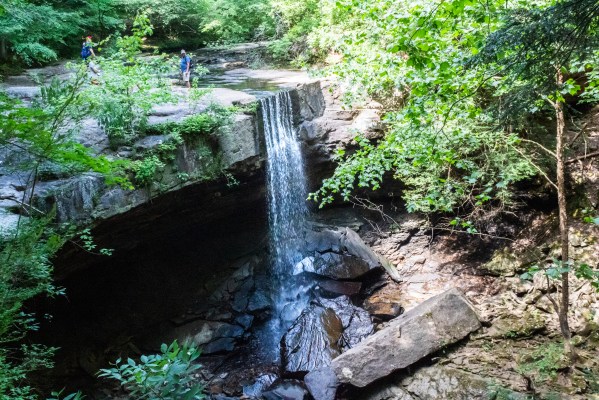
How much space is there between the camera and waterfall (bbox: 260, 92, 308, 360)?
877 cm

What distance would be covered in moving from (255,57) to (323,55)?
3978 millimetres

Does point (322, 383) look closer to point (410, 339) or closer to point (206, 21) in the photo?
point (410, 339)

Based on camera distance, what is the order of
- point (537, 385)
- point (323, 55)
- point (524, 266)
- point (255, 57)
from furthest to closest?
point (255, 57) → point (323, 55) → point (524, 266) → point (537, 385)

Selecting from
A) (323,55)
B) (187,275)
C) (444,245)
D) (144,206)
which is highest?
(323,55)

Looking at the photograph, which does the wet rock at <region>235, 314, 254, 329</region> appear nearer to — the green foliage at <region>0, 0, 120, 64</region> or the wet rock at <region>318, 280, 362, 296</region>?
the wet rock at <region>318, 280, 362, 296</region>

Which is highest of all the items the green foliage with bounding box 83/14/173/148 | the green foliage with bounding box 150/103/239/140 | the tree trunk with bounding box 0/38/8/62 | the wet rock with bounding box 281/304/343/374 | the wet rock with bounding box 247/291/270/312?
the tree trunk with bounding box 0/38/8/62

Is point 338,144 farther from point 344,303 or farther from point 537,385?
point 537,385

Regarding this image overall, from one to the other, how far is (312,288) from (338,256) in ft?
3.20

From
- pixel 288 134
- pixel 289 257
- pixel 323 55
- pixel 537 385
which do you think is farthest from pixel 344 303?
pixel 323 55

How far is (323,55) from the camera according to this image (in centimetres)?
1298

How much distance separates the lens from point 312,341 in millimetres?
6945

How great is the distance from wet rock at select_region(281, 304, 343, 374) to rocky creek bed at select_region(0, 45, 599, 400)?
28mm

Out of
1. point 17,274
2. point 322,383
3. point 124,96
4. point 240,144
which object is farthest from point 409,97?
point 17,274

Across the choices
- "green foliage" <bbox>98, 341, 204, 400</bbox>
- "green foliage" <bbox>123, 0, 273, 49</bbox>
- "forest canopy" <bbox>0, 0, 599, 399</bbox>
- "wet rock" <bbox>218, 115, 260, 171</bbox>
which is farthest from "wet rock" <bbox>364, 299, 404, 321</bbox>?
"green foliage" <bbox>123, 0, 273, 49</bbox>
